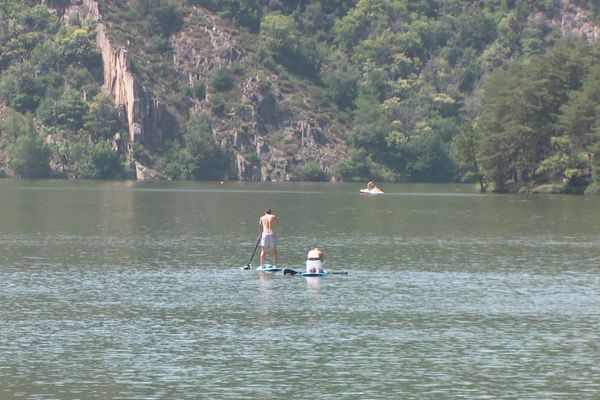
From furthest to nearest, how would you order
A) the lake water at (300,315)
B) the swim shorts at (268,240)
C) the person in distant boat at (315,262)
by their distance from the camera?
the swim shorts at (268,240), the person in distant boat at (315,262), the lake water at (300,315)

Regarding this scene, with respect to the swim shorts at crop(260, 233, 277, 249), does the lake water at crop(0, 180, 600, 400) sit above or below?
below

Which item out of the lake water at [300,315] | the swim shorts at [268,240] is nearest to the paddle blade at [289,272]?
the lake water at [300,315]

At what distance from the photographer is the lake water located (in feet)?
131

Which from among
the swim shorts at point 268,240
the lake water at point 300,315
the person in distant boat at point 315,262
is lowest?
the lake water at point 300,315

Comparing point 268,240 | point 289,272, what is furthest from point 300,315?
point 268,240

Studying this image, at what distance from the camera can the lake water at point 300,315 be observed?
3984 centimetres

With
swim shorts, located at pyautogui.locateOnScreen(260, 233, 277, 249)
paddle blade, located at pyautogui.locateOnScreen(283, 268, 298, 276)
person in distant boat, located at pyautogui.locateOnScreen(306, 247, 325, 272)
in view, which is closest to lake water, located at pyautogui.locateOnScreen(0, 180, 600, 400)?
paddle blade, located at pyautogui.locateOnScreen(283, 268, 298, 276)

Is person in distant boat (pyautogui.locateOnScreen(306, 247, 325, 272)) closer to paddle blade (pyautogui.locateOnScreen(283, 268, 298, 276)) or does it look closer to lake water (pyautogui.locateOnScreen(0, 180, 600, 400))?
lake water (pyautogui.locateOnScreen(0, 180, 600, 400))

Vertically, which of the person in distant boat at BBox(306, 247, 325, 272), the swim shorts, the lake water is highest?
the swim shorts

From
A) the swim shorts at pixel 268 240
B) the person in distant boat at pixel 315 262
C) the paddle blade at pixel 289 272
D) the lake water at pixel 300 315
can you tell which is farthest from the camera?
the swim shorts at pixel 268 240

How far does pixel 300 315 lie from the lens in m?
52.4

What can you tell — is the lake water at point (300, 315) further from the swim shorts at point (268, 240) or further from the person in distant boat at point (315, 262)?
the swim shorts at point (268, 240)

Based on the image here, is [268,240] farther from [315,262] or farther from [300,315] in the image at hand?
[300,315]

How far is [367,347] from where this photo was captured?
45.3 m
